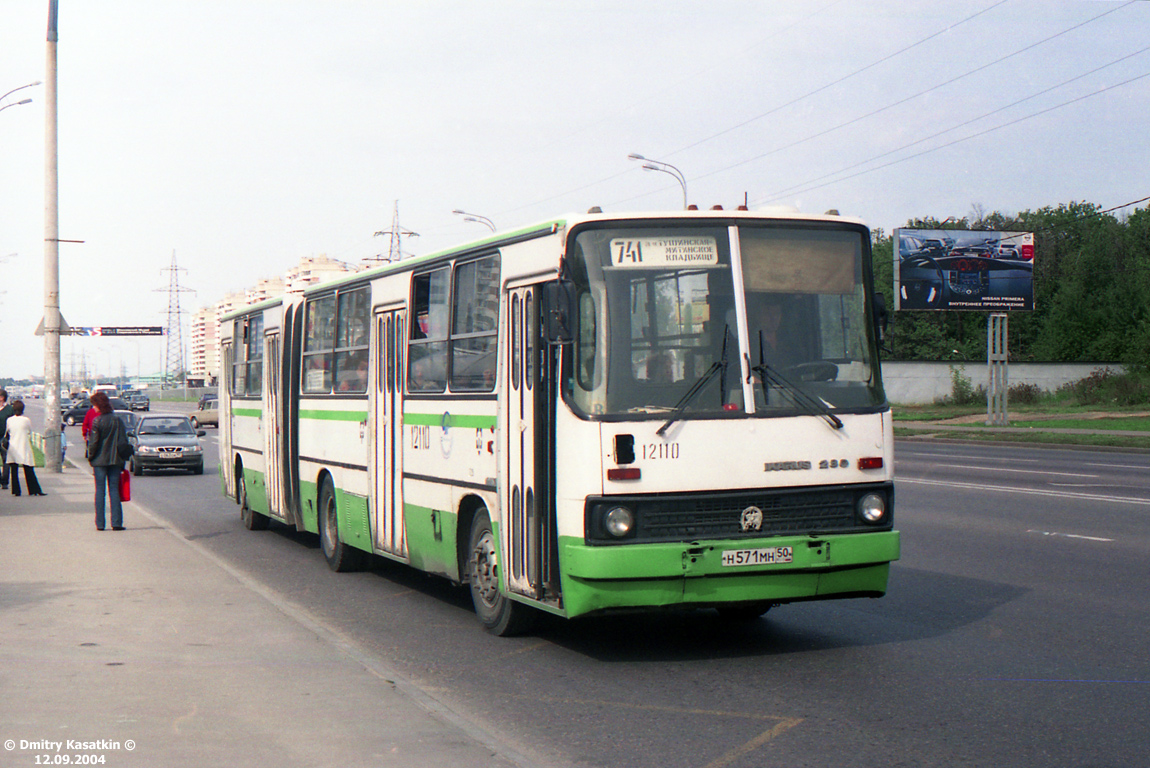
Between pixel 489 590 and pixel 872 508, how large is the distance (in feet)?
9.09

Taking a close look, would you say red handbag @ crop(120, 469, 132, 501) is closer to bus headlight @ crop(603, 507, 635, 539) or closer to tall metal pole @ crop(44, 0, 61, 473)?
bus headlight @ crop(603, 507, 635, 539)

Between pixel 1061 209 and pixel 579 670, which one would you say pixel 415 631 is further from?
pixel 1061 209

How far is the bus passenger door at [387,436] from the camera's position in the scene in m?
11.2

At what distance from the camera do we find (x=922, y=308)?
2077 inches

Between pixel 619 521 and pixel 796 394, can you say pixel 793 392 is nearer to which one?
pixel 796 394

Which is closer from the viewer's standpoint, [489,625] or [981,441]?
[489,625]

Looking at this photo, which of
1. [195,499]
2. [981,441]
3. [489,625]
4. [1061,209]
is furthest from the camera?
[1061,209]

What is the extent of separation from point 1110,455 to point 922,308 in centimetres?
2125

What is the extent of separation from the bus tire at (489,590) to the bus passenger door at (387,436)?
5.41ft

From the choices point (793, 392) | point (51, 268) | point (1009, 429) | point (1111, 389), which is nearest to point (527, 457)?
point (793, 392)

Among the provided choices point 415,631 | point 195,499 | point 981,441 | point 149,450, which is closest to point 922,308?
point 981,441

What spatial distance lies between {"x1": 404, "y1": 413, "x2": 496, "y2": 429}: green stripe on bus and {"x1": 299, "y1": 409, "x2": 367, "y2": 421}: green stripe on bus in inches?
53.8

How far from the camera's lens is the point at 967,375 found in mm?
63938

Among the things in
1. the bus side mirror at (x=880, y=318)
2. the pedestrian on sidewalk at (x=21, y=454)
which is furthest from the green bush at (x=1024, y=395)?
the bus side mirror at (x=880, y=318)
